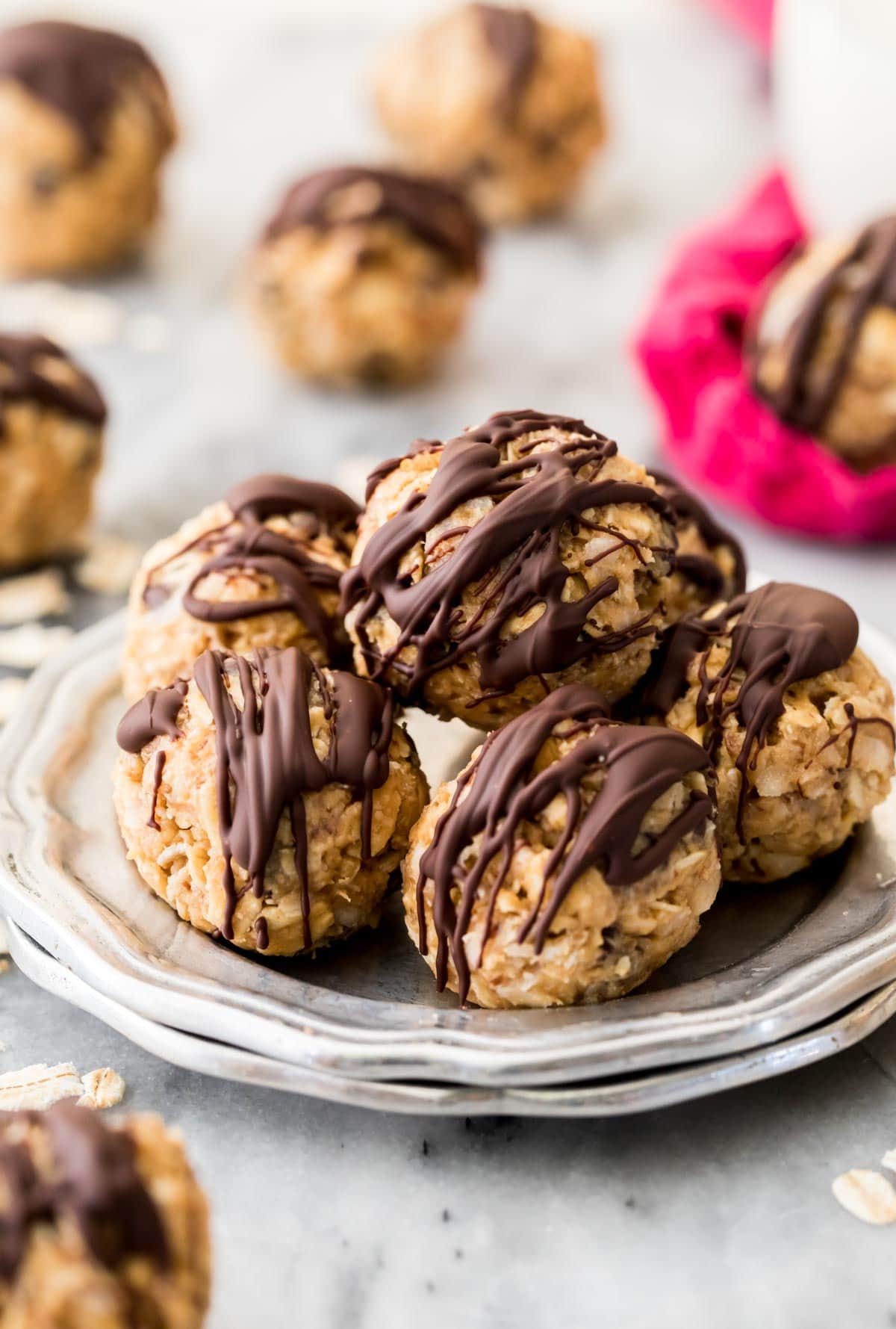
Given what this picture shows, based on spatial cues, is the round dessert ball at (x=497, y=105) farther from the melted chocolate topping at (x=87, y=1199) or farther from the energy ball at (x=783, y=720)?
the melted chocolate topping at (x=87, y=1199)

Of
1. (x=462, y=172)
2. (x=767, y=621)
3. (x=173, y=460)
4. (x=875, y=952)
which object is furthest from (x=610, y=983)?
(x=462, y=172)

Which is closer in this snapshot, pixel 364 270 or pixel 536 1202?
pixel 536 1202

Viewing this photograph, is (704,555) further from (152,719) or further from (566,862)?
(152,719)

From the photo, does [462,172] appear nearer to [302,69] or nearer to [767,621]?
[302,69]

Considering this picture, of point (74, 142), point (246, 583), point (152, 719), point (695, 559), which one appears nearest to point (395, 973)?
point (152, 719)

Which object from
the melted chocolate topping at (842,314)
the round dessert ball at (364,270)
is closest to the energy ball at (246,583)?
the melted chocolate topping at (842,314)

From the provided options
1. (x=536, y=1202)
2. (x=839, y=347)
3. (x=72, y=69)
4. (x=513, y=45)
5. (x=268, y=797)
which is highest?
(x=513, y=45)
